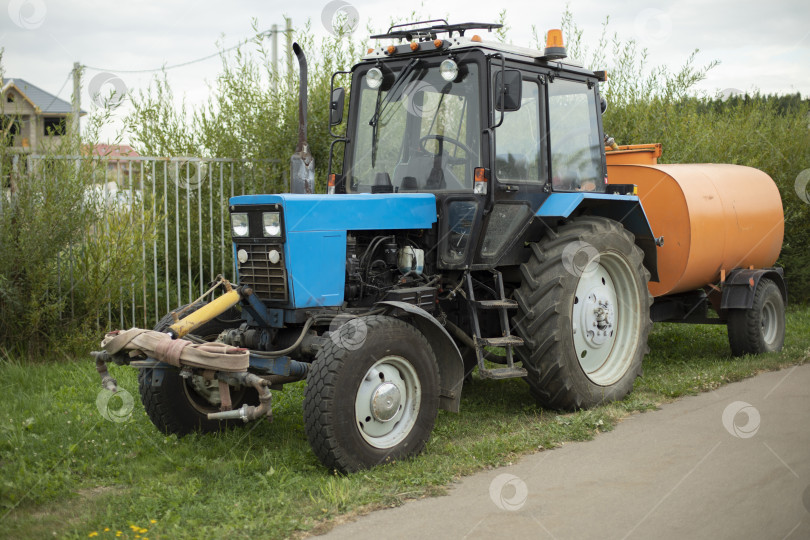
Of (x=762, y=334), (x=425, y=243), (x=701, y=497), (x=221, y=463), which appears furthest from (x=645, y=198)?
(x=221, y=463)

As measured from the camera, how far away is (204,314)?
4824 mm

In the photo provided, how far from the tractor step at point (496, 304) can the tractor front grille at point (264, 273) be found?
1.39 metres

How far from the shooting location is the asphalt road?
377 cm

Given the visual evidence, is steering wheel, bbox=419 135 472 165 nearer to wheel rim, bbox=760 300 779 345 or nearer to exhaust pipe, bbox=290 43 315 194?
exhaust pipe, bbox=290 43 315 194

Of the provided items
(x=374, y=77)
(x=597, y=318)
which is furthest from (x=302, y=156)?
(x=597, y=318)

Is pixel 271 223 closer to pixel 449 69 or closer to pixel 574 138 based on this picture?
pixel 449 69

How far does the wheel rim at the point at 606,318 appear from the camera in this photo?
6.09 m

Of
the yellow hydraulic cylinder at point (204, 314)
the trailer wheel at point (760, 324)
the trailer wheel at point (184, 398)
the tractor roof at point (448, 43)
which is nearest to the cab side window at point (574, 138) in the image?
the tractor roof at point (448, 43)

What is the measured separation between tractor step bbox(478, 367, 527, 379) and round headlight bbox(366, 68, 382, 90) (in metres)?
2.28

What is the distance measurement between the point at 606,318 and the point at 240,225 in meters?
2.93

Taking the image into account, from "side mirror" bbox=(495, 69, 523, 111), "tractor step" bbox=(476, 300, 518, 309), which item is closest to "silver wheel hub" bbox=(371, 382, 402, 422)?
"tractor step" bbox=(476, 300, 518, 309)

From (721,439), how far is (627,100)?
7.46m

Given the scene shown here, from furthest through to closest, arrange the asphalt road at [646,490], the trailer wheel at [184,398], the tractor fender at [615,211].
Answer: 1. the tractor fender at [615,211]
2. the trailer wheel at [184,398]
3. the asphalt road at [646,490]

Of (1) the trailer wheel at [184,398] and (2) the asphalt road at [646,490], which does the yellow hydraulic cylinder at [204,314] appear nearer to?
(1) the trailer wheel at [184,398]
